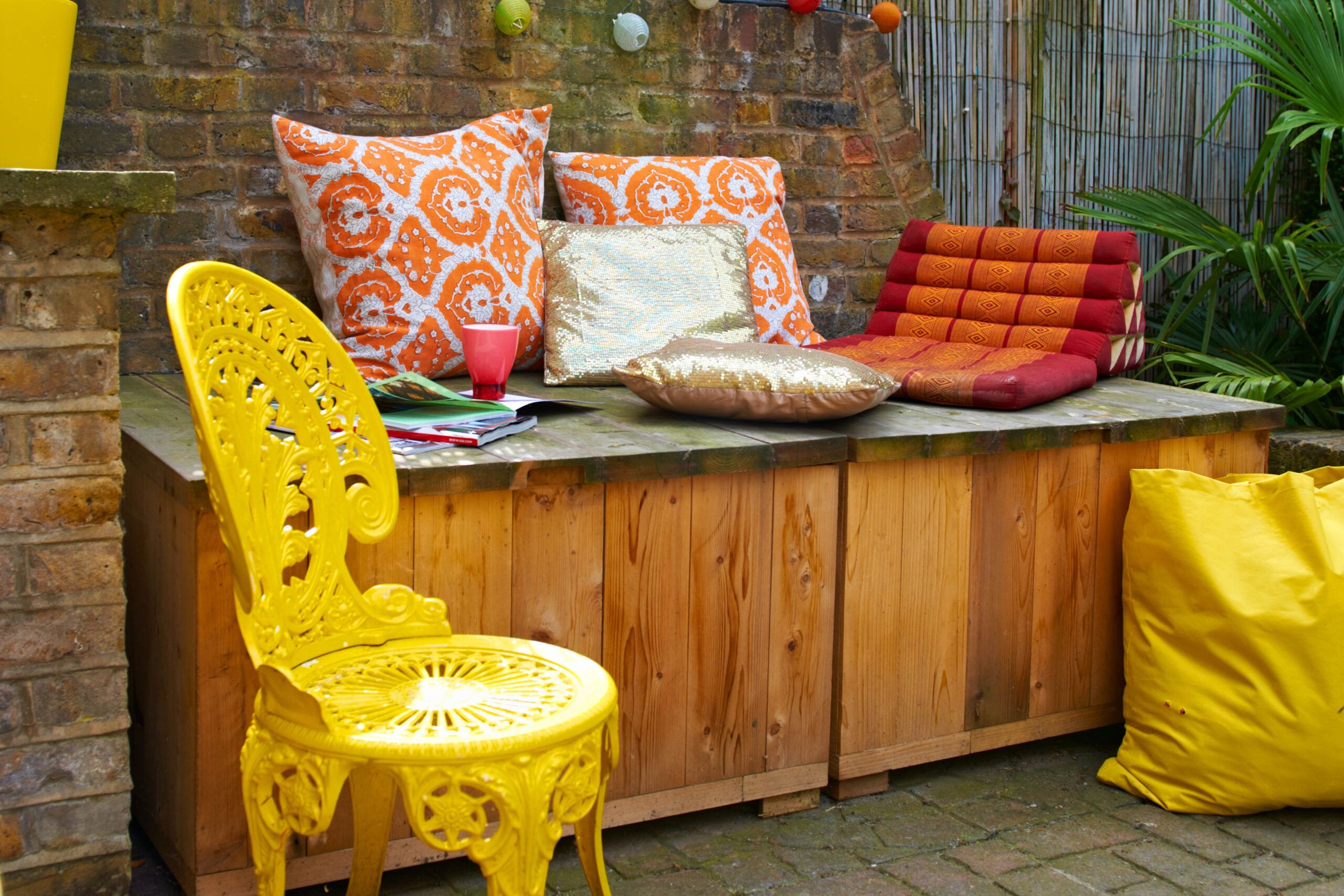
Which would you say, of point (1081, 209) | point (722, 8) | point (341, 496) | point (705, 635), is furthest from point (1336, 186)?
Answer: point (341, 496)

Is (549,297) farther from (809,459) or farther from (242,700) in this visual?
(242,700)

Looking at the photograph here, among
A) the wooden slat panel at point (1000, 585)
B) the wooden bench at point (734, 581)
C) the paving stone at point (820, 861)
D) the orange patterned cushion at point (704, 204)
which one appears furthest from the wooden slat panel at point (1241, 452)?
the paving stone at point (820, 861)

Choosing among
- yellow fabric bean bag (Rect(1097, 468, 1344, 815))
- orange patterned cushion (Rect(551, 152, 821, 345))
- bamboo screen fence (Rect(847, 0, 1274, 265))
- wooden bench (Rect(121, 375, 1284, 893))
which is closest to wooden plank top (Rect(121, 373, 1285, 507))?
wooden bench (Rect(121, 375, 1284, 893))

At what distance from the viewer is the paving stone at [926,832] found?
2.21 meters

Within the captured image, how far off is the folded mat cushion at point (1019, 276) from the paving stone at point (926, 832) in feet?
4.09

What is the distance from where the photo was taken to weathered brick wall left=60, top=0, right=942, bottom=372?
2.65 metres

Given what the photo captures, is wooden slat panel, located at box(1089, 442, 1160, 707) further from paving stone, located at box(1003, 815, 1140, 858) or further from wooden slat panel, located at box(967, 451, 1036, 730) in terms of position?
paving stone, located at box(1003, 815, 1140, 858)

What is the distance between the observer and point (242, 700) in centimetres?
184

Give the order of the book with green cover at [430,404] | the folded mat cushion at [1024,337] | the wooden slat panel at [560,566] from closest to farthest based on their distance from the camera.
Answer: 1. the wooden slat panel at [560,566]
2. the book with green cover at [430,404]
3. the folded mat cushion at [1024,337]

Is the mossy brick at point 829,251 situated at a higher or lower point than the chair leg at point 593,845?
higher

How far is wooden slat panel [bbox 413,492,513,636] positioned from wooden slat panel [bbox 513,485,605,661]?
22 millimetres

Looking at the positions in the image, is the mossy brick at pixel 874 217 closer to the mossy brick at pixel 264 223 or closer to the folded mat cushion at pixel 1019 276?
the folded mat cushion at pixel 1019 276

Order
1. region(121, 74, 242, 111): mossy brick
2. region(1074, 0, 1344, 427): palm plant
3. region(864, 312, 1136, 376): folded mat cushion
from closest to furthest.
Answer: region(121, 74, 242, 111): mossy brick → region(864, 312, 1136, 376): folded mat cushion → region(1074, 0, 1344, 427): palm plant

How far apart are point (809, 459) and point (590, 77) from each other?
1.34 meters
